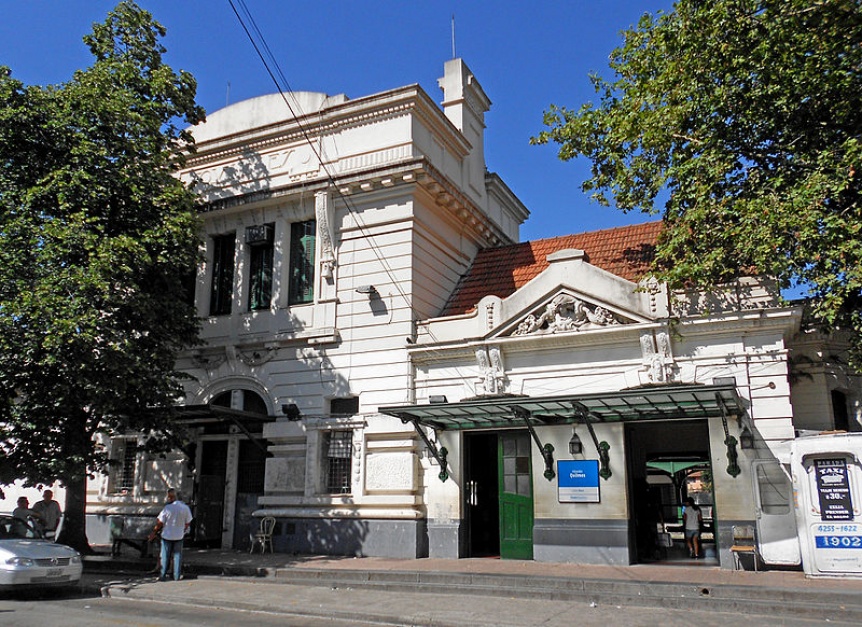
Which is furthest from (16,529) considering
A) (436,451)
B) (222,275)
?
(222,275)

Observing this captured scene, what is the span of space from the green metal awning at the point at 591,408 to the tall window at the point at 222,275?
7.34 m

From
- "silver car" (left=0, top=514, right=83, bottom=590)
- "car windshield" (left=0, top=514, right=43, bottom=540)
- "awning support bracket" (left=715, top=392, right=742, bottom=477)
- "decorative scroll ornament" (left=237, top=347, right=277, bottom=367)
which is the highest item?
"decorative scroll ornament" (left=237, top=347, right=277, bottom=367)

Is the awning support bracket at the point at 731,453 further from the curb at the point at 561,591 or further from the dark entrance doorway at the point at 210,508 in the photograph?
the dark entrance doorway at the point at 210,508

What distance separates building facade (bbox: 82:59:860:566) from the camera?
14.7 metres

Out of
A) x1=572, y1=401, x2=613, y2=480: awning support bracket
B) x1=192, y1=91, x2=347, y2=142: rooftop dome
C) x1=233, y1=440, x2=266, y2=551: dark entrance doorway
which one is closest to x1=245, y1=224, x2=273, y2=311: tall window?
x1=192, y1=91, x2=347, y2=142: rooftop dome

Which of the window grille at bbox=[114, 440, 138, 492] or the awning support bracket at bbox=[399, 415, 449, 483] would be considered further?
the window grille at bbox=[114, 440, 138, 492]

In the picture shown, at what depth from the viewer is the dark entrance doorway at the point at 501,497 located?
16047 mm

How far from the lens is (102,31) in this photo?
57.8 ft

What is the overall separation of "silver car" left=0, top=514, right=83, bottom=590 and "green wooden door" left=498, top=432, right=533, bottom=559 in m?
8.65

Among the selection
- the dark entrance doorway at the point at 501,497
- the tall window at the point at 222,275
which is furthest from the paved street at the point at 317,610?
the tall window at the point at 222,275

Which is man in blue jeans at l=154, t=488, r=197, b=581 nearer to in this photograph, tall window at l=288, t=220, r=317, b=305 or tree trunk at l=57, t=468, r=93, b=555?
tree trunk at l=57, t=468, r=93, b=555

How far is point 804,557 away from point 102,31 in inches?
744

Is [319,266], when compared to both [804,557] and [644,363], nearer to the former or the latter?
[644,363]

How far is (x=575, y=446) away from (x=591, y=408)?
1192mm
